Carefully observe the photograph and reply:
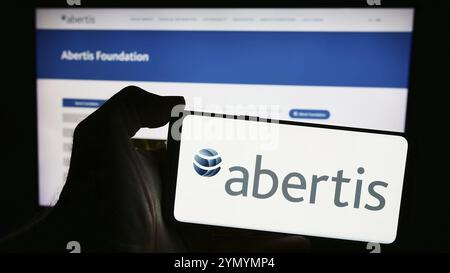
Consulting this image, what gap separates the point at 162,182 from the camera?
483mm

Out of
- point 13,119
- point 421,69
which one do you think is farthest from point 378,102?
point 13,119

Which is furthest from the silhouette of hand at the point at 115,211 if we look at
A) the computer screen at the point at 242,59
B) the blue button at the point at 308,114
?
the blue button at the point at 308,114

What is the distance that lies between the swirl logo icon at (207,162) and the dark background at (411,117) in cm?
48

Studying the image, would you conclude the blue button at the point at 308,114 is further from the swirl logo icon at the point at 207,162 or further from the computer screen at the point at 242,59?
the swirl logo icon at the point at 207,162

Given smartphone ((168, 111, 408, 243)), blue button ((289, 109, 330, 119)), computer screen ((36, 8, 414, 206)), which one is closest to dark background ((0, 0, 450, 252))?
computer screen ((36, 8, 414, 206))

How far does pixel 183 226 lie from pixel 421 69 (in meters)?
0.70

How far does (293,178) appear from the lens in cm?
48

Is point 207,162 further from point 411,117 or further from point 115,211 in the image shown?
point 411,117

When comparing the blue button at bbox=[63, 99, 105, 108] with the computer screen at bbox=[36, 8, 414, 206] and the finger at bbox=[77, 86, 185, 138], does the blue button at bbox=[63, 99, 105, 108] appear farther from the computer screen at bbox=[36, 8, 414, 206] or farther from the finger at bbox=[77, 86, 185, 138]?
the finger at bbox=[77, 86, 185, 138]

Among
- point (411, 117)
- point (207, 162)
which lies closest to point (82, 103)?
point (207, 162)

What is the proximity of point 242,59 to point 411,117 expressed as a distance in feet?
→ 1.40

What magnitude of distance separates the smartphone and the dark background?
0.33 meters
